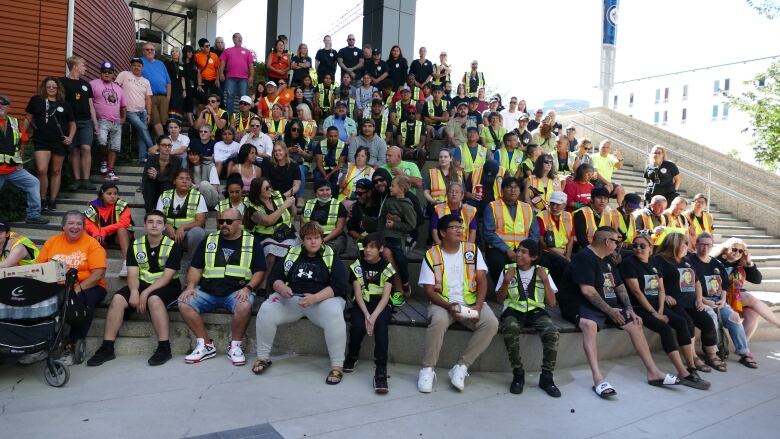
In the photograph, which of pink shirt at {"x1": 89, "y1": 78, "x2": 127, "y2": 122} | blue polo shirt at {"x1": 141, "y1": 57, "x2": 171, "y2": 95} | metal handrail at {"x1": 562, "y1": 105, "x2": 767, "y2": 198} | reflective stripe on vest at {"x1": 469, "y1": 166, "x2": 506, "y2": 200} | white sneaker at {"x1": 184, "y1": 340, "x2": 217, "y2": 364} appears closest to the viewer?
white sneaker at {"x1": 184, "y1": 340, "x2": 217, "y2": 364}

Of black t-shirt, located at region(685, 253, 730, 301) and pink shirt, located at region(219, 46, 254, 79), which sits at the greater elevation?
pink shirt, located at region(219, 46, 254, 79)

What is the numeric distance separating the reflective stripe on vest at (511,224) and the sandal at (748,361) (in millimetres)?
2810

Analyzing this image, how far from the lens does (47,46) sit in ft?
28.8

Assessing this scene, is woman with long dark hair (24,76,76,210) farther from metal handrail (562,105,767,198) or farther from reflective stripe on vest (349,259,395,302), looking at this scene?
metal handrail (562,105,767,198)

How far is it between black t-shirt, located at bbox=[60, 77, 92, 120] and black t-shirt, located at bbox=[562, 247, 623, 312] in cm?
659

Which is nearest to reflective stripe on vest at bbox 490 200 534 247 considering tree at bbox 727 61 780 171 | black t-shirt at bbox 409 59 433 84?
black t-shirt at bbox 409 59 433 84

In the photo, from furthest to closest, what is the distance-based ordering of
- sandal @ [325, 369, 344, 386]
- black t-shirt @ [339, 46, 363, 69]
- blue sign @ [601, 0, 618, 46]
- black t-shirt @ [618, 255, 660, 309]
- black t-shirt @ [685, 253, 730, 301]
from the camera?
blue sign @ [601, 0, 618, 46], black t-shirt @ [339, 46, 363, 69], black t-shirt @ [685, 253, 730, 301], black t-shirt @ [618, 255, 660, 309], sandal @ [325, 369, 344, 386]

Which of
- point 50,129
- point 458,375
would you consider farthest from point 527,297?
point 50,129

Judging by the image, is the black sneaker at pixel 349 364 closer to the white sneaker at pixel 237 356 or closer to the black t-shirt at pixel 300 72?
the white sneaker at pixel 237 356

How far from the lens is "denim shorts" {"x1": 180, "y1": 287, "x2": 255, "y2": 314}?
17.6 ft

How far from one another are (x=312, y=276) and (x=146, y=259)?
1.69 meters

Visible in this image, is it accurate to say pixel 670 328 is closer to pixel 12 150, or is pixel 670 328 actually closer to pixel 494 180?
pixel 494 180

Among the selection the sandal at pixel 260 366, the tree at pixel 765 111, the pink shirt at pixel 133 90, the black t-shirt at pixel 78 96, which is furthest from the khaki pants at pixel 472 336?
the tree at pixel 765 111

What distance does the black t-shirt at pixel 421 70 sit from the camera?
12.9 m
